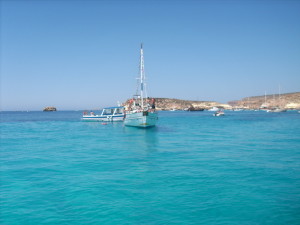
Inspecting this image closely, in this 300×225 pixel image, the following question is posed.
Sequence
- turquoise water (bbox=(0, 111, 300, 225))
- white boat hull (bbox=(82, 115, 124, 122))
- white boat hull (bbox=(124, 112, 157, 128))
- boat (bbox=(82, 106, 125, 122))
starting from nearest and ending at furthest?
turquoise water (bbox=(0, 111, 300, 225)) → white boat hull (bbox=(124, 112, 157, 128)) → white boat hull (bbox=(82, 115, 124, 122)) → boat (bbox=(82, 106, 125, 122))

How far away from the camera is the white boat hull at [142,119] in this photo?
4619cm

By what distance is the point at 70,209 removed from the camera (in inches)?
397

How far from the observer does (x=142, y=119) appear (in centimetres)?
4647

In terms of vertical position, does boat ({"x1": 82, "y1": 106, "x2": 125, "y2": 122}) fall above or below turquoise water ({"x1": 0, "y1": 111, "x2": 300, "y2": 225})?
above

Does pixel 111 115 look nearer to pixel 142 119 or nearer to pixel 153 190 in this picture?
pixel 142 119

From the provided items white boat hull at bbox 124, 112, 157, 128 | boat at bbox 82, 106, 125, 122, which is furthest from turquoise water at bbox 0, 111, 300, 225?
boat at bbox 82, 106, 125, 122

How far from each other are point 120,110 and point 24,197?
6427 centimetres

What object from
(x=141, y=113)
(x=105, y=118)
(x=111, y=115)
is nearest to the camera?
(x=141, y=113)

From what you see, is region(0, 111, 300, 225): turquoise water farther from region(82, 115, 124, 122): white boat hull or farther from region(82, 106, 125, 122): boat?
region(82, 106, 125, 122): boat

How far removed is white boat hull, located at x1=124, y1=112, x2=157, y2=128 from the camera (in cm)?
4619

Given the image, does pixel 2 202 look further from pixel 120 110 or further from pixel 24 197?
pixel 120 110

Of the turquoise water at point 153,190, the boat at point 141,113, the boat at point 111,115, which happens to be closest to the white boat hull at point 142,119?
the boat at point 141,113

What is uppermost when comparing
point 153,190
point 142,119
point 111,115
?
point 111,115

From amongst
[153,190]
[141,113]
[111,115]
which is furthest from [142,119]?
[153,190]
